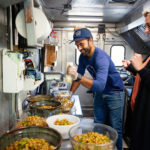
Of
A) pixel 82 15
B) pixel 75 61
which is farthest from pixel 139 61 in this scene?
pixel 75 61

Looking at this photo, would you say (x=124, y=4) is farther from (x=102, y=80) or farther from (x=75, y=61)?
(x=75, y=61)

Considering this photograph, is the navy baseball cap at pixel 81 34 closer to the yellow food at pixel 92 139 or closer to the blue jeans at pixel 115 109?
the blue jeans at pixel 115 109

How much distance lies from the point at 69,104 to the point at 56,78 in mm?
1928

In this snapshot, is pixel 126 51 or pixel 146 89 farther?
pixel 126 51

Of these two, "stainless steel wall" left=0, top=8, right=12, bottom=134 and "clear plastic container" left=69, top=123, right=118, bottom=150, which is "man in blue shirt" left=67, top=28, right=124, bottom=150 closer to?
"clear plastic container" left=69, top=123, right=118, bottom=150

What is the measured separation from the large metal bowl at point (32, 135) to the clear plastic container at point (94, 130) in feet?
0.39

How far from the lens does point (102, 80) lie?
1929 mm

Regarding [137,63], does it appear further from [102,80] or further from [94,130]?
[94,130]

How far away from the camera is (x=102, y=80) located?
1929mm

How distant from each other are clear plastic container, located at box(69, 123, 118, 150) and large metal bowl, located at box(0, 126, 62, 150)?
12 cm

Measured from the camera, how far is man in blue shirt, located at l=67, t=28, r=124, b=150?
198 centimetres

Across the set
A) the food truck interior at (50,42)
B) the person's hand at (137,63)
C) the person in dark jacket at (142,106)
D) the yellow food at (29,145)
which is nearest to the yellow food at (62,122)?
the yellow food at (29,145)

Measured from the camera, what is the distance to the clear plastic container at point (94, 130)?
3.56 feet

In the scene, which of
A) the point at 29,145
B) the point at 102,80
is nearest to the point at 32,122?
the point at 29,145
